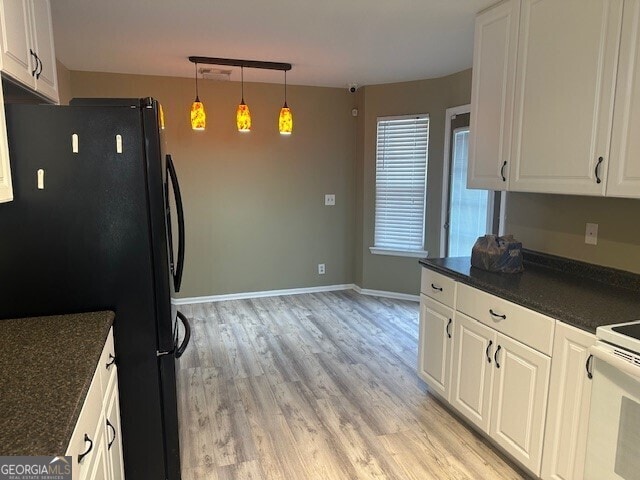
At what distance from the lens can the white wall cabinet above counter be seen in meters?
1.87

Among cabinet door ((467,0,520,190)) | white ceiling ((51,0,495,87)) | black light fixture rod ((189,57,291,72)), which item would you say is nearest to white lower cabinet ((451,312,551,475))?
cabinet door ((467,0,520,190))

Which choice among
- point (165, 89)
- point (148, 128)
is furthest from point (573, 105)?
point (165, 89)

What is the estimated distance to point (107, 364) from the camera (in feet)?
5.28

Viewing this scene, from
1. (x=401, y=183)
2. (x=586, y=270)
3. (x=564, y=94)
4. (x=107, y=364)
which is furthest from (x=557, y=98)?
(x=401, y=183)

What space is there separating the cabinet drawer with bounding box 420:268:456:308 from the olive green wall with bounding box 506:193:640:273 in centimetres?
71

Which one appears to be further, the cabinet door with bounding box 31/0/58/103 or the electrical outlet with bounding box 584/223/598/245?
the electrical outlet with bounding box 584/223/598/245

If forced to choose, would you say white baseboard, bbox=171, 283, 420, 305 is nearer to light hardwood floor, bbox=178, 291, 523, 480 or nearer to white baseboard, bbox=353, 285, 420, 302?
white baseboard, bbox=353, 285, 420, 302

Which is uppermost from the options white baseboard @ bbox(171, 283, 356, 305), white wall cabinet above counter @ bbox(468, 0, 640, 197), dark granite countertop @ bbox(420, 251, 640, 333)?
white wall cabinet above counter @ bbox(468, 0, 640, 197)

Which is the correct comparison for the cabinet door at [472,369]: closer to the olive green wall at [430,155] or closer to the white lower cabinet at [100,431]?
the white lower cabinet at [100,431]

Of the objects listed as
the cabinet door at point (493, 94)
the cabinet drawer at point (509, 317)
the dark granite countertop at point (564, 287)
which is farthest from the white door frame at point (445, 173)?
the cabinet drawer at point (509, 317)

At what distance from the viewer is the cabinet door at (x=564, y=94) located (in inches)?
76.5

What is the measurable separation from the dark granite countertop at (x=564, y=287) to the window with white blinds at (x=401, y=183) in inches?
78.8

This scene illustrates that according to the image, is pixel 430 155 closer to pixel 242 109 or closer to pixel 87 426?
pixel 242 109

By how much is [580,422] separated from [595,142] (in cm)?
123
